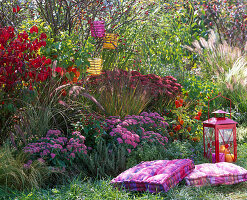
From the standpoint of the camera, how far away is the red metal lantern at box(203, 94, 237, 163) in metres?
3.78

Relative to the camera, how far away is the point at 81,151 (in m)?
3.21

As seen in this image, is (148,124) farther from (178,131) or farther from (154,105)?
(154,105)

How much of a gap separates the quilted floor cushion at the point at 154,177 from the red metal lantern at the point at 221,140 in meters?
0.81

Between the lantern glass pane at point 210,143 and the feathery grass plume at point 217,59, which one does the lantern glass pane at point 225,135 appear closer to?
the lantern glass pane at point 210,143

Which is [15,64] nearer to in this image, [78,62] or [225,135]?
[78,62]

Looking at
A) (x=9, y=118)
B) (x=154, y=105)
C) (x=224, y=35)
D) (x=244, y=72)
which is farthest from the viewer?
(x=224, y=35)

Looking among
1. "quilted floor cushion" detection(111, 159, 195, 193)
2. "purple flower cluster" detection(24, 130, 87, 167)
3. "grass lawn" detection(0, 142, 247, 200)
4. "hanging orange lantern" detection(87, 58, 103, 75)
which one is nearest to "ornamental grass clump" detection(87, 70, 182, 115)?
"hanging orange lantern" detection(87, 58, 103, 75)

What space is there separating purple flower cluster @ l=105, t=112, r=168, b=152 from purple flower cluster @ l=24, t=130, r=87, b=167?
461 mm

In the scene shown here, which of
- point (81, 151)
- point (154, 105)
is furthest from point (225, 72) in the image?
point (81, 151)

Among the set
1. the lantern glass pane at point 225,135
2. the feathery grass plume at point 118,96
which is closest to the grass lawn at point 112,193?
the lantern glass pane at point 225,135

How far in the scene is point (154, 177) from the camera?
9.21ft

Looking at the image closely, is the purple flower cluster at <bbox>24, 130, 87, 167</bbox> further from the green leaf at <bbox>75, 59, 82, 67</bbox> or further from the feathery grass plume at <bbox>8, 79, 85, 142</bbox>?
the green leaf at <bbox>75, 59, 82, 67</bbox>

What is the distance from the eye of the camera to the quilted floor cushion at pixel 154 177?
274cm

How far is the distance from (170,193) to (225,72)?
436 cm
